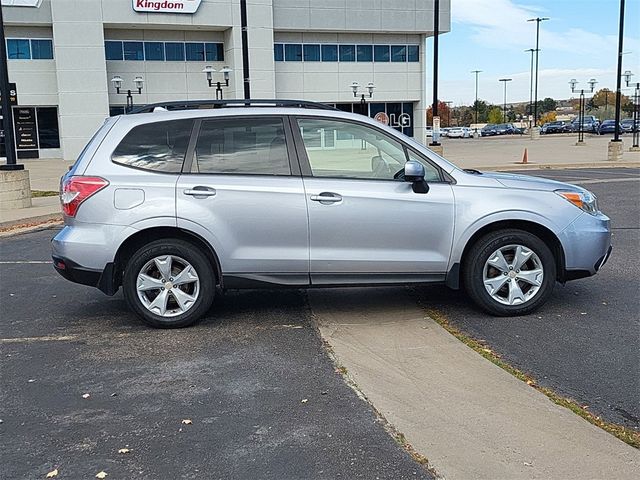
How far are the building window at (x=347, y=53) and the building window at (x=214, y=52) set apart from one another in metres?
7.94

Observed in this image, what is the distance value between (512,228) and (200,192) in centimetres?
271

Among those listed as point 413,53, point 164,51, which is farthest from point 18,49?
point 413,53

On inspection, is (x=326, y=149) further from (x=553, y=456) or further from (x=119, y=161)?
(x=553, y=456)

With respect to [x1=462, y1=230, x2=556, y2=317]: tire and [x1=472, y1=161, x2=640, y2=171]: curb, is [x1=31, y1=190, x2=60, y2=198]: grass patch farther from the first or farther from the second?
[x1=472, y1=161, x2=640, y2=171]: curb

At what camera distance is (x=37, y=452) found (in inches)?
145

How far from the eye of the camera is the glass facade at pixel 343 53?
150 feet

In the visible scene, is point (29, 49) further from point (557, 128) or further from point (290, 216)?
point (557, 128)

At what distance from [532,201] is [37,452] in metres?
4.31

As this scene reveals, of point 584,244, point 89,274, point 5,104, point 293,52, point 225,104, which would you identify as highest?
point 293,52

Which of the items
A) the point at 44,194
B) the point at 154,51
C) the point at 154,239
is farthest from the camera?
the point at 154,51

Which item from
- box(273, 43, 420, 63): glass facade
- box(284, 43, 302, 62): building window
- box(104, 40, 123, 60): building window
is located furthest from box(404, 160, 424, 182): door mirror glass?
box(284, 43, 302, 62): building window

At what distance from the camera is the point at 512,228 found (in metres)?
6.10

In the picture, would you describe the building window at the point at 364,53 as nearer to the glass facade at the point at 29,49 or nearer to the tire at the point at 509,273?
the glass facade at the point at 29,49

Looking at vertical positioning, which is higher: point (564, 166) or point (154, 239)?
point (154, 239)
